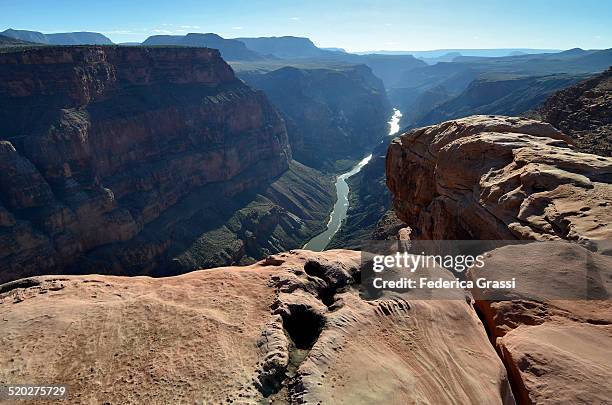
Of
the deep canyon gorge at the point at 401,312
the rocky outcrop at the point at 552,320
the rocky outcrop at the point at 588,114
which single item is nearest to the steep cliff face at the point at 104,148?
the deep canyon gorge at the point at 401,312

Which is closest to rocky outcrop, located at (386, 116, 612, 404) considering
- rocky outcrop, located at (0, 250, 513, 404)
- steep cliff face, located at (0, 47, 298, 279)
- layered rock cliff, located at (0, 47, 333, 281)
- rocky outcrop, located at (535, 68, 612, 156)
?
rocky outcrop, located at (0, 250, 513, 404)

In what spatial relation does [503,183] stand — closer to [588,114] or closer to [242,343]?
[242,343]

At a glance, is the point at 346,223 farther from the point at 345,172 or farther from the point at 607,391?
the point at 607,391

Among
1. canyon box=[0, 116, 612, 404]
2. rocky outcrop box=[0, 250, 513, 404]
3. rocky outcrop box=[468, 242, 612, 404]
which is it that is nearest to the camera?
rocky outcrop box=[0, 250, 513, 404]

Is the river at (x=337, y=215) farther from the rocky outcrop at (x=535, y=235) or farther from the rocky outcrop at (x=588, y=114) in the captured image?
the rocky outcrop at (x=535, y=235)

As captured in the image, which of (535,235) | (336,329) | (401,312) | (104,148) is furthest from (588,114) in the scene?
(104,148)

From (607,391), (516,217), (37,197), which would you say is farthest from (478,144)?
(37,197)

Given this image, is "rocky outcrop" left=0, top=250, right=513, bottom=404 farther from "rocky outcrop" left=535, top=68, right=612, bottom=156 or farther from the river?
the river
